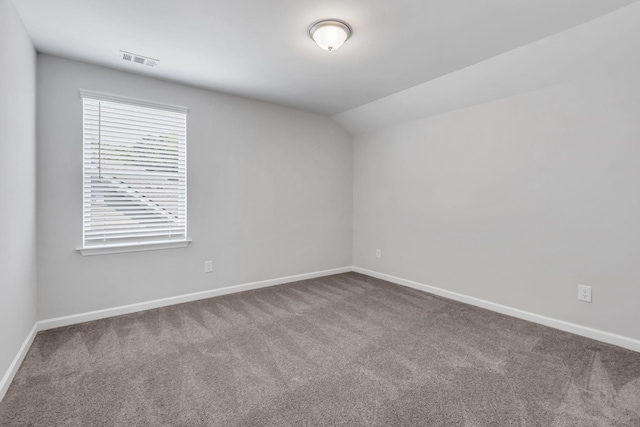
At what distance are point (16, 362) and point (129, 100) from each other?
7.73ft

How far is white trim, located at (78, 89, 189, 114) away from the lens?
292 cm

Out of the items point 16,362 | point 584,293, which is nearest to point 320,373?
point 16,362

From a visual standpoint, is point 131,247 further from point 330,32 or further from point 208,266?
point 330,32

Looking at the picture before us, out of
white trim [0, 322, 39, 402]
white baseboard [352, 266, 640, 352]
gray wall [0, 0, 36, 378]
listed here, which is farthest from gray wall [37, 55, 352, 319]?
white baseboard [352, 266, 640, 352]

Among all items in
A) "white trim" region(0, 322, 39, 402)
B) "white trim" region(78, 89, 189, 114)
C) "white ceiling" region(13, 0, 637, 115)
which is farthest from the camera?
"white trim" region(78, 89, 189, 114)

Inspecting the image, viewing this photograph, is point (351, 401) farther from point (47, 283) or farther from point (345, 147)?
point (345, 147)

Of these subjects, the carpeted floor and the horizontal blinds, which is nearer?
the carpeted floor

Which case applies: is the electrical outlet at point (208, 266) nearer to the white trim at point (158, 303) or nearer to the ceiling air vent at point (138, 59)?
the white trim at point (158, 303)

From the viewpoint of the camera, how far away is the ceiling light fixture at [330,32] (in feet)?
7.35

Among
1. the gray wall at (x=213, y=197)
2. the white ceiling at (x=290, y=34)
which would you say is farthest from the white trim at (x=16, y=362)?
the white ceiling at (x=290, y=34)

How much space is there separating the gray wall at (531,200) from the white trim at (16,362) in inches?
151

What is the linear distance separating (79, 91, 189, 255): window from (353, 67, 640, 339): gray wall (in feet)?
9.04

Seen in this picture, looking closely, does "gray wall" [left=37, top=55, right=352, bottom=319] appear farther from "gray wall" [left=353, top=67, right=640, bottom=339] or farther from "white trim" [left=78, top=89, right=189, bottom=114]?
"gray wall" [left=353, top=67, right=640, bottom=339]

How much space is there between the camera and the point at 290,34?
240 cm
